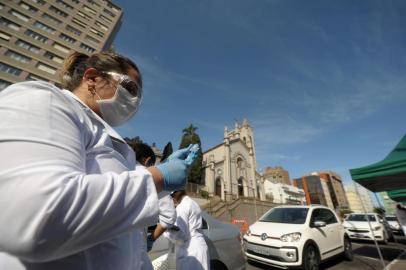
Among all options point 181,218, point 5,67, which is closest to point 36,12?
point 5,67

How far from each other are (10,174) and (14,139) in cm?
12

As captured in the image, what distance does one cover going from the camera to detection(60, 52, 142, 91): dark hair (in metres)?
1.31

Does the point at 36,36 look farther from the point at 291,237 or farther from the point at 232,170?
the point at 291,237

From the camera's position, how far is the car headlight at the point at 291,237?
5.21 metres

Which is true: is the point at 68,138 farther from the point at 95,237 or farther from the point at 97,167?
the point at 95,237

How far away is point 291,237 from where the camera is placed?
5.27 m

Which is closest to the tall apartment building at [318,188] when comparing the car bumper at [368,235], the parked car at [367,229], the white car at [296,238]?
the parked car at [367,229]

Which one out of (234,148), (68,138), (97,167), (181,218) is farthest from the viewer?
(234,148)

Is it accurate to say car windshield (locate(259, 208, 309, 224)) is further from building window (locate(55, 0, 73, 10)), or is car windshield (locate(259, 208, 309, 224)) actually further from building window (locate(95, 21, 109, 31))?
building window (locate(55, 0, 73, 10))

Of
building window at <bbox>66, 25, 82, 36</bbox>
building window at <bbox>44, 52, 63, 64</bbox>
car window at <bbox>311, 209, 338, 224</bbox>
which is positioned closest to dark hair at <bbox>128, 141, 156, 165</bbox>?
car window at <bbox>311, 209, 338, 224</bbox>

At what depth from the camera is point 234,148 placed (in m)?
33.4

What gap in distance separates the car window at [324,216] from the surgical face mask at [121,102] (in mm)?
6533

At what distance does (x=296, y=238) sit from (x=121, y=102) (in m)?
5.66

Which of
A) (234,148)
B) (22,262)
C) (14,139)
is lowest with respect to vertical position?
(22,262)
